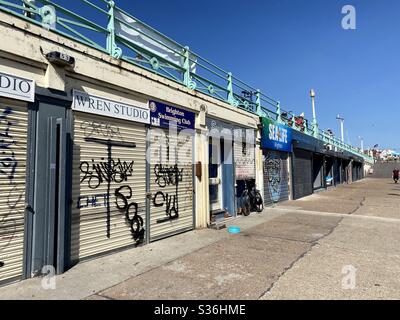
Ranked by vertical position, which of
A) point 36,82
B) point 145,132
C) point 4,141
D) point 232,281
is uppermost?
point 36,82

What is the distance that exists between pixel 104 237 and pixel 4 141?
2663 millimetres

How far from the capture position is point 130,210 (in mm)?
6867

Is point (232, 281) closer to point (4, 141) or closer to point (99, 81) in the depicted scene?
point (4, 141)

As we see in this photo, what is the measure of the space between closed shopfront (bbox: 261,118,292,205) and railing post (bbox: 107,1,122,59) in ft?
28.1

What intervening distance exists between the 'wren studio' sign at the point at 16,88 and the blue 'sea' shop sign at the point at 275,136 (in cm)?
1041

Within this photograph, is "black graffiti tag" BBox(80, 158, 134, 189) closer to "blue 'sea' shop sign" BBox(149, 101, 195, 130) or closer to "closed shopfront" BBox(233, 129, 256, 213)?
"blue 'sea' shop sign" BBox(149, 101, 195, 130)

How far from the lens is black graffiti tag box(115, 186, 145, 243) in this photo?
6.63 m

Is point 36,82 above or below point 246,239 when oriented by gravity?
above

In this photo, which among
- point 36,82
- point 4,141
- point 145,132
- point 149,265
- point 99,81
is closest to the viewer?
point 4,141

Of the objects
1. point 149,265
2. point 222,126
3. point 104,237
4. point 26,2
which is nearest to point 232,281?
Answer: point 149,265

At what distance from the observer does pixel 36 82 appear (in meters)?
5.05

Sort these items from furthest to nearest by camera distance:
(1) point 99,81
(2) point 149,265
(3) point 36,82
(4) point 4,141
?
(1) point 99,81
(2) point 149,265
(3) point 36,82
(4) point 4,141

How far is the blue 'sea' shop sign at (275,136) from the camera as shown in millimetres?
13969

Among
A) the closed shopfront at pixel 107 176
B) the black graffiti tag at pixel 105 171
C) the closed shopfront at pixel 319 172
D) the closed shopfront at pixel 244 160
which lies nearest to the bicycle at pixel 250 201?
the closed shopfront at pixel 244 160
